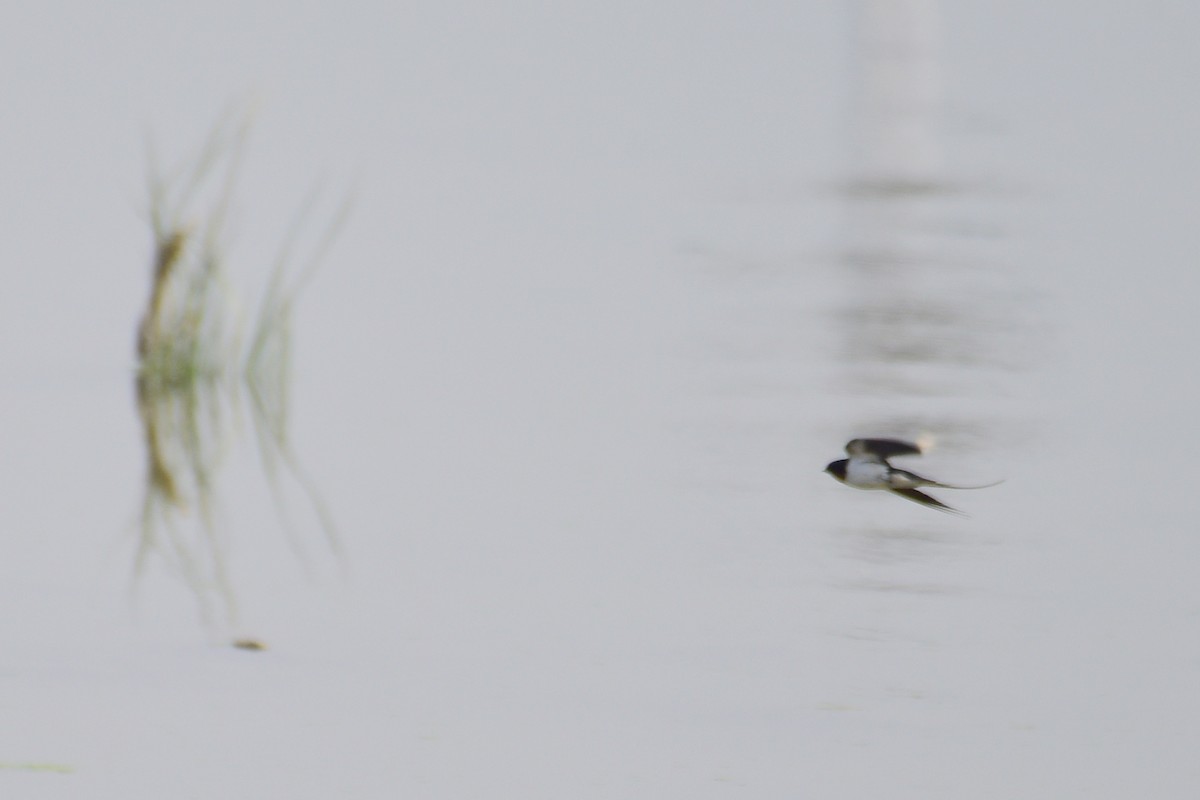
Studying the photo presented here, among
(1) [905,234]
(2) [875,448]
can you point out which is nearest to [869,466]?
(2) [875,448]

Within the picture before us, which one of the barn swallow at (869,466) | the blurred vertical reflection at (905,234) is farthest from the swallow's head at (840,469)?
the blurred vertical reflection at (905,234)

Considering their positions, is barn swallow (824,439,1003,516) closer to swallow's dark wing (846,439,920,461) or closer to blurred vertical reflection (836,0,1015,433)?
swallow's dark wing (846,439,920,461)

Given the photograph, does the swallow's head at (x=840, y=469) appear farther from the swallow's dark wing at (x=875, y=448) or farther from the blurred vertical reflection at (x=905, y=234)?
the blurred vertical reflection at (x=905, y=234)

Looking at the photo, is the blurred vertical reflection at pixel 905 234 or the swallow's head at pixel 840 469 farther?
the blurred vertical reflection at pixel 905 234

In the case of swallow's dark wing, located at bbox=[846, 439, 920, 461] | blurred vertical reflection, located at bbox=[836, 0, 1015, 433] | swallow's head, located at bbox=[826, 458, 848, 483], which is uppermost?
blurred vertical reflection, located at bbox=[836, 0, 1015, 433]

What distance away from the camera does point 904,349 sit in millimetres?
2385

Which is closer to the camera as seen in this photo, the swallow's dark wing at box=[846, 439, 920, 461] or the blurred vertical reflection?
the swallow's dark wing at box=[846, 439, 920, 461]

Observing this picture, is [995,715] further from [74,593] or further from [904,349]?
[904,349]

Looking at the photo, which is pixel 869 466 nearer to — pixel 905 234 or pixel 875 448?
Answer: pixel 875 448

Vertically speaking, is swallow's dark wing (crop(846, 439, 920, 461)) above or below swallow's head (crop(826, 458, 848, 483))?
above

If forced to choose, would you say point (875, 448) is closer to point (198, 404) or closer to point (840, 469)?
point (840, 469)

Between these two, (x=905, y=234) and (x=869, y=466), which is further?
(x=905, y=234)

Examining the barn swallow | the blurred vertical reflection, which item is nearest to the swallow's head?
the barn swallow

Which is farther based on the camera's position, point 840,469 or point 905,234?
point 905,234
